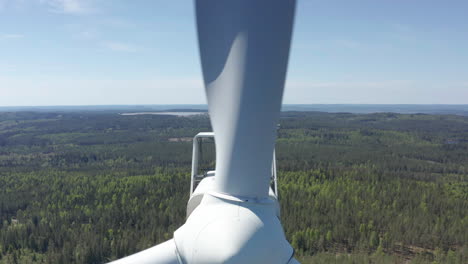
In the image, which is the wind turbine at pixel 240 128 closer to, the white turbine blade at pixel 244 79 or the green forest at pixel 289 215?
the white turbine blade at pixel 244 79

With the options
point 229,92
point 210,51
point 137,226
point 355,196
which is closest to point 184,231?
point 229,92

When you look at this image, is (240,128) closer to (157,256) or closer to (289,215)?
(157,256)

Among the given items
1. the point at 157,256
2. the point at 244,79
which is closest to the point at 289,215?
the point at 157,256

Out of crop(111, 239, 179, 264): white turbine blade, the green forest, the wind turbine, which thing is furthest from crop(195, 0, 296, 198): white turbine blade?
the green forest

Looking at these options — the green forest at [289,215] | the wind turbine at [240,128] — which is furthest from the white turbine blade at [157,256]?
the green forest at [289,215]

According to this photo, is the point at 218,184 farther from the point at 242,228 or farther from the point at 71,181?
the point at 71,181

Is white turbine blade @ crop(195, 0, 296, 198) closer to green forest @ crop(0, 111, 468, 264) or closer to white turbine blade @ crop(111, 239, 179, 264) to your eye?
white turbine blade @ crop(111, 239, 179, 264)
